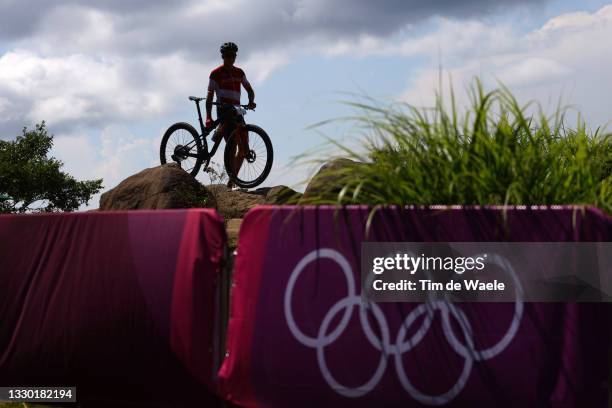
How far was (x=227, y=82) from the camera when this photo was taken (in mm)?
12961

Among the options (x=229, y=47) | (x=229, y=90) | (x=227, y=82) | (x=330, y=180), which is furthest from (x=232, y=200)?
(x=330, y=180)

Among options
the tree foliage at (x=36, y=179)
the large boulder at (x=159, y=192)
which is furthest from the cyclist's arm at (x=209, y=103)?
the tree foliage at (x=36, y=179)

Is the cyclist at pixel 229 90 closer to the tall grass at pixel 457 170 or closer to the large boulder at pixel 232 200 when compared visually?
the large boulder at pixel 232 200

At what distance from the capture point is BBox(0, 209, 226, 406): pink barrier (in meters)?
4.86

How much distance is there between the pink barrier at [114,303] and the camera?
486 centimetres

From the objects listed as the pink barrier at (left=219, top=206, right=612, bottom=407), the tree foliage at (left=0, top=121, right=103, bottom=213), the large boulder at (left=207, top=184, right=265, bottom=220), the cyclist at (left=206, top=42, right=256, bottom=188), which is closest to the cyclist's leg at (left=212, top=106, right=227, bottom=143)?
the cyclist at (left=206, top=42, right=256, bottom=188)

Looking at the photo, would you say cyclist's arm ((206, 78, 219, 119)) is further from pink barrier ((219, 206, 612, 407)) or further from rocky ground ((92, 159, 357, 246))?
pink barrier ((219, 206, 612, 407))

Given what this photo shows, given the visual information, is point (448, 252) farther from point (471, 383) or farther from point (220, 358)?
point (220, 358)

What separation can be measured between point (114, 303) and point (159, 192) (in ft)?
25.4

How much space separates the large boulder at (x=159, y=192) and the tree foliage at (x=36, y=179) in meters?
19.1

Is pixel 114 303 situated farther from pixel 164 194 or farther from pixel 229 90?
pixel 229 90

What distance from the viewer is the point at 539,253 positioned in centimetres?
464

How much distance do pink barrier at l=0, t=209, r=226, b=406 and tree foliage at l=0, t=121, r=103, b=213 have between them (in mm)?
26652

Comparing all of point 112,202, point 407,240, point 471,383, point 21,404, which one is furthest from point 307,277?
point 112,202
